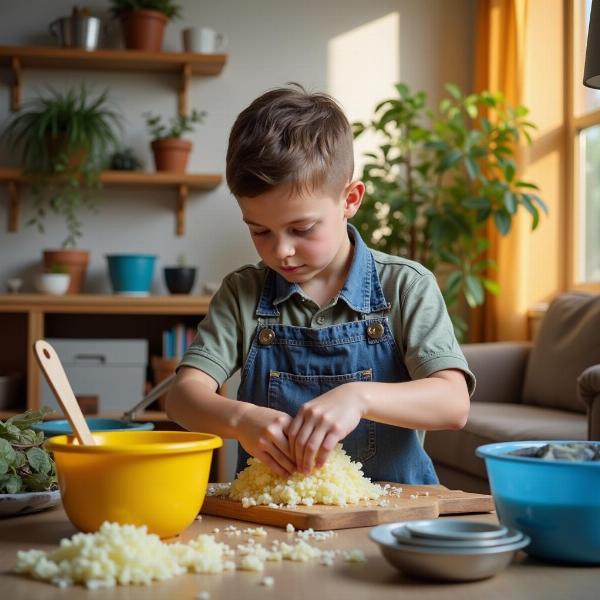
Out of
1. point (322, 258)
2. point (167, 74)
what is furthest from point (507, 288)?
point (322, 258)

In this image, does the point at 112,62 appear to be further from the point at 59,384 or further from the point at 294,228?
the point at 59,384

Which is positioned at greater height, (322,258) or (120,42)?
(120,42)

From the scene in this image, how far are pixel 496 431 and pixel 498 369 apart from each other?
90 cm

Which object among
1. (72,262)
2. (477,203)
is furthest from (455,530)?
(72,262)

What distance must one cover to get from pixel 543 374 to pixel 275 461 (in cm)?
285

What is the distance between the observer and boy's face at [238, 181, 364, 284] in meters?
1.26

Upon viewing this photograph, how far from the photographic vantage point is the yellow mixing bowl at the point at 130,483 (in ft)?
2.89

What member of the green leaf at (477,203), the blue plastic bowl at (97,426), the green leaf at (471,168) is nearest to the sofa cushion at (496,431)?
the green leaf at (477,203)

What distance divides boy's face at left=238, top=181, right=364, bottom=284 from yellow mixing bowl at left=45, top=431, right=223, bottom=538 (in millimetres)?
419

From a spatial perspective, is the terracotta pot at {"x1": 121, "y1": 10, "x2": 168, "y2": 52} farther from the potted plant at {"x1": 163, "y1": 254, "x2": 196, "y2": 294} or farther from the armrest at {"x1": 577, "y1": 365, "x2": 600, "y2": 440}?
the armrest at {"x1": 577, "y1": 365, "x2": 600, "y2": 440}

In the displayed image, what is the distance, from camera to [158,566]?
0.77 m

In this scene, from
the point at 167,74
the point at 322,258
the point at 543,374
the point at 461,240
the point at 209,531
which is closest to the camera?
the point at 209,531

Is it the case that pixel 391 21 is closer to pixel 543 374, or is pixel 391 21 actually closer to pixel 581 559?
pixel 543 374

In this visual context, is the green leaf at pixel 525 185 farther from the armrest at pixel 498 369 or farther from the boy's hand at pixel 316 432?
the boy's hand at pixel 316 432
